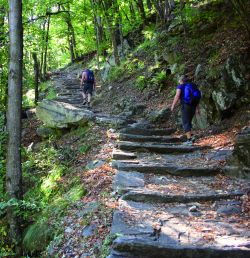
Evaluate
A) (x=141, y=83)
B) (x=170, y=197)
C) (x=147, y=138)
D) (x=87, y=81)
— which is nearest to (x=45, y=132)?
(x=87, y=81)

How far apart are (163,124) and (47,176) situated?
4.53 meters

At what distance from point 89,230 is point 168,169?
2.78 m

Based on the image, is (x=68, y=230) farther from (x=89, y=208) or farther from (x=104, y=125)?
(x=104, y=125)

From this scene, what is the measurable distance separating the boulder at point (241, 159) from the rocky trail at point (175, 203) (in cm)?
20

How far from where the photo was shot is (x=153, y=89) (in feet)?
49.0

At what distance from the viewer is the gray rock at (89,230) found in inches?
229

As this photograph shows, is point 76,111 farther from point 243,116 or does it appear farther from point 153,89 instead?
point 243,116

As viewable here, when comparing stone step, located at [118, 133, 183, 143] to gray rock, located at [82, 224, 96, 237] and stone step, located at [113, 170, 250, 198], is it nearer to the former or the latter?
stone step, located at [113, 170, 250, 198]

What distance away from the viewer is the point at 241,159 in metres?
7.49

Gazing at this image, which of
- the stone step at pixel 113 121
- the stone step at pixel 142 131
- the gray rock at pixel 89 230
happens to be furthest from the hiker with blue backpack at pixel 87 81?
the gray rock at pixel 89 230

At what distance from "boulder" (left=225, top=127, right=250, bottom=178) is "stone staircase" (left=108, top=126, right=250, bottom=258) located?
232mm

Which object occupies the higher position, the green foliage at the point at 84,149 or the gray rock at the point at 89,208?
the green foliage at the point at 84,149

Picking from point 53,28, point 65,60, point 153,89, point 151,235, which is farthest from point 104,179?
point 65,60

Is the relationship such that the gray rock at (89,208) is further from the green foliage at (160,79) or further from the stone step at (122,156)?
the green foliage at (160,79)
